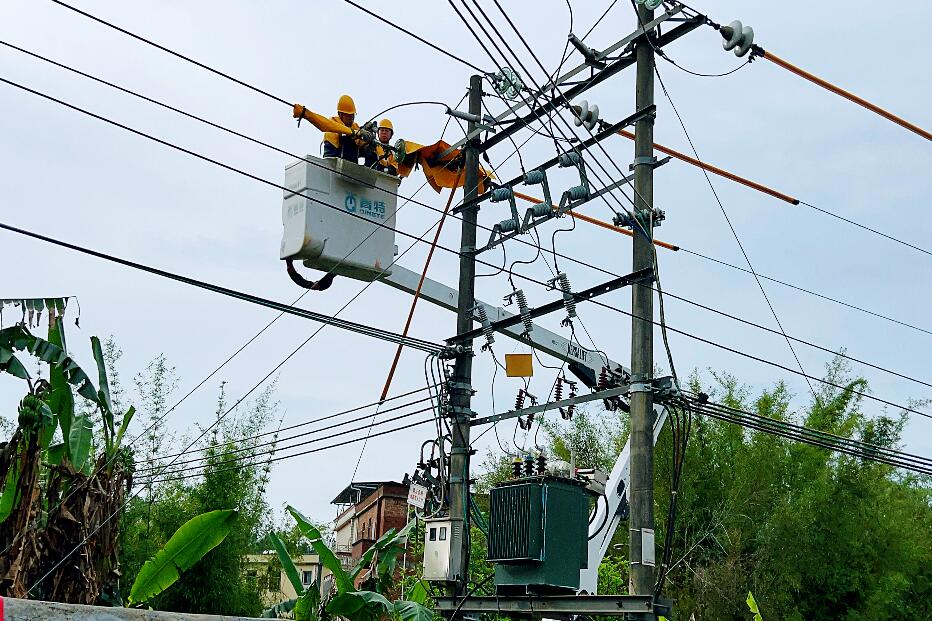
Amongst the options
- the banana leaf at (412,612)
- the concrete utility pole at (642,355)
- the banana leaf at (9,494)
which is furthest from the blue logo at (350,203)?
the banana leaf at (412,612)

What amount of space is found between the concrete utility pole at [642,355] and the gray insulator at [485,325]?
2530 millimetres

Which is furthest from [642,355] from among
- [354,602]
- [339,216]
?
[354,602]

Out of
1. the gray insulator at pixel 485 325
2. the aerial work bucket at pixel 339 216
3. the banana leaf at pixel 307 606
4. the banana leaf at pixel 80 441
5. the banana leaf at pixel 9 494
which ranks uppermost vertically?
the aerial work bucket at pixel 339 216

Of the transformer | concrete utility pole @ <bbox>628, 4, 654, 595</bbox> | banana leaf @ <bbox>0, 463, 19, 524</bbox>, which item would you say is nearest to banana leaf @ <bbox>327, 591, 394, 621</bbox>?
the transformer

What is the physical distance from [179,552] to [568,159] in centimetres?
631

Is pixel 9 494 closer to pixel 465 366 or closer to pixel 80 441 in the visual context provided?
pixel 80 441

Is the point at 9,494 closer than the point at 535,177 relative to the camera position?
Yes

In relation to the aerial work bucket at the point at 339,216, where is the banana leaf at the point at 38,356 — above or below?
below

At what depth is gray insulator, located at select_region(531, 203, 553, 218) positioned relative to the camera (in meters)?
12.7

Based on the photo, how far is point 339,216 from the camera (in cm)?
1230

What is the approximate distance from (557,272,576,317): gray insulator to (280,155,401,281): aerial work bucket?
216 centimetres

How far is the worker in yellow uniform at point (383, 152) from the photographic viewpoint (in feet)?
41.5

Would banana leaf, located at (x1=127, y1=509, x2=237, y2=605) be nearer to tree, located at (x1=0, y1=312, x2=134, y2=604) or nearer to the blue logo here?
tree, located at (x1=0, y1=312, x2=134, y2=604)

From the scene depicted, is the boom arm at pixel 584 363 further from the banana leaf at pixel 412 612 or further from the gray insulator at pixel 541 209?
the banana leaf at pixel 412 612
